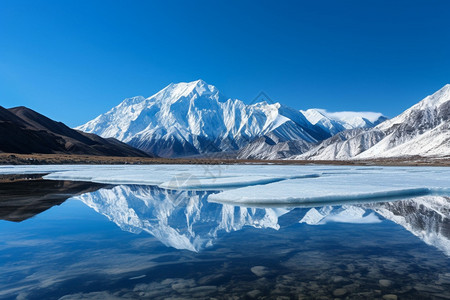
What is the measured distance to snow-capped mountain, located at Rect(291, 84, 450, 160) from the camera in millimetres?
120594

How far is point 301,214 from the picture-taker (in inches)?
459

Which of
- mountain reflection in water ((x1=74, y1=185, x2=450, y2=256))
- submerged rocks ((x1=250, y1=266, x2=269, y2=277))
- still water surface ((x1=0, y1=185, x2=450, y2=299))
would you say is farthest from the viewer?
mountain reflection in water ((x1=74, y1=185, x2=450, y2=256))

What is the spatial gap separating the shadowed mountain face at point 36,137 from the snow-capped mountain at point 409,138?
128 meters

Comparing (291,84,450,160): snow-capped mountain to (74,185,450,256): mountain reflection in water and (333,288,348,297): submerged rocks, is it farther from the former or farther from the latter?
(333,288,348,297): submerged rocks

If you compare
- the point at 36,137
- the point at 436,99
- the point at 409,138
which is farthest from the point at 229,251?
the point at 436,99

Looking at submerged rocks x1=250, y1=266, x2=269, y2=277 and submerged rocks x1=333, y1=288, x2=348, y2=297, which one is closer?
submerged rocks x1=333, y1=288, x2=348, y2=297

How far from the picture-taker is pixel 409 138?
144750mm

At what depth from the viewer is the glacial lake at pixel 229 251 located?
17.1 ft

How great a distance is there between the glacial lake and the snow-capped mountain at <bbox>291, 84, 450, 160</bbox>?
120 m

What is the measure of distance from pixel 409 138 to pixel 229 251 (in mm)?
163614

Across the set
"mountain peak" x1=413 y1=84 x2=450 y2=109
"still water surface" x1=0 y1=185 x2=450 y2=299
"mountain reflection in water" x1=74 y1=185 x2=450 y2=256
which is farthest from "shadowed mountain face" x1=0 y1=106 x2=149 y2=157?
"mountain peak" x1=413 y1=84 x2=450 y2=109

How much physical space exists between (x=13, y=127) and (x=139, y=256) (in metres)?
144

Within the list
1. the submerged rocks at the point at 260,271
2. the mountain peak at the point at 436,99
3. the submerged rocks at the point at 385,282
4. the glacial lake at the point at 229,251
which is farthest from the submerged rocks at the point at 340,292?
the mountain peak at the point at 436,99

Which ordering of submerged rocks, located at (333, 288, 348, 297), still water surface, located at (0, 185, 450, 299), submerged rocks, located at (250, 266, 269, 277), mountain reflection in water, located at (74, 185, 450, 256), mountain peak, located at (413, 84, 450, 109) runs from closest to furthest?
submerged rocks, located at (333, 288, 348, 297), still water surface, located at (0, 185, 450, 299), submerged rocks, located at (250, 266, 269, 277), mountain reflection in water, located at (74, 185, 450, 256), mountain peak, located at (413, 84, 450, 109)
